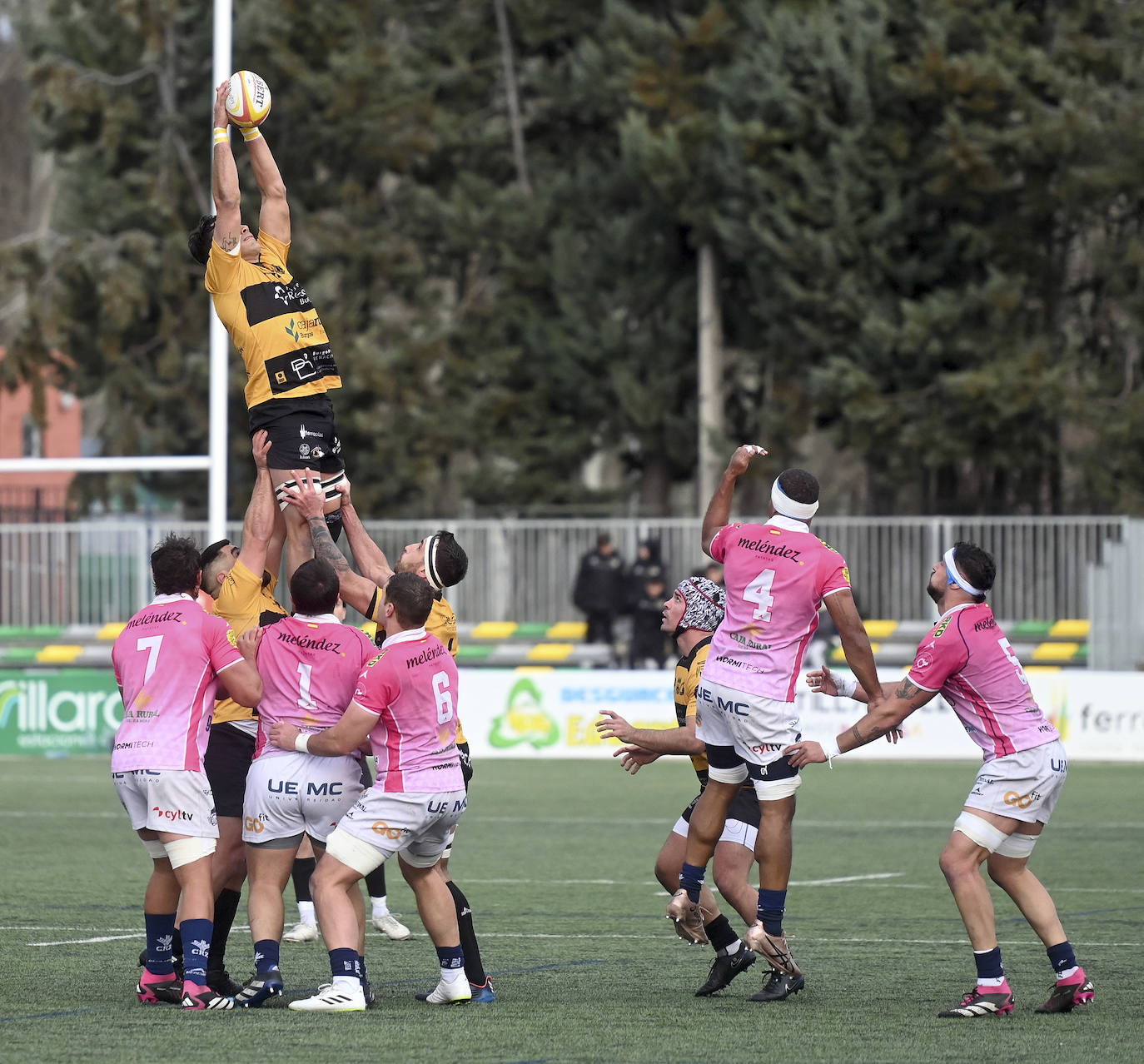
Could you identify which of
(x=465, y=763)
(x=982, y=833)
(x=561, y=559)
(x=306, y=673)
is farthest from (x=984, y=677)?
(x=561, y=559)

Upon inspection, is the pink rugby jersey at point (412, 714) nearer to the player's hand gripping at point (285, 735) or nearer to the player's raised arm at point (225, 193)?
the player's hand gripping at point (285, 735)

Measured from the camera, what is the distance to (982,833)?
828 cm

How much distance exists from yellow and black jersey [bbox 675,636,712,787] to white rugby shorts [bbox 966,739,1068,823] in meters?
1.65

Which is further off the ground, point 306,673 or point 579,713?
point 306,673

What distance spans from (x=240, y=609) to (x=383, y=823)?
1.68 meters

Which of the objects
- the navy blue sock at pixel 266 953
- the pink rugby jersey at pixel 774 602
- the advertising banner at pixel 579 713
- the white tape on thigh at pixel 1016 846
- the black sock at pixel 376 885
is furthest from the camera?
the advertising banner at pixel 579 713

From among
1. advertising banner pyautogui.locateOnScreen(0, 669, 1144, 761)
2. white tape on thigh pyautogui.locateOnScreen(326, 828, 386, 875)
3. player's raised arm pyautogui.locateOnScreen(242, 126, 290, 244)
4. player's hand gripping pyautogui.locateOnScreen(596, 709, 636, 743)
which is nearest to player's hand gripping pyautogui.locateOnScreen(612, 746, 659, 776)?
player's hand gripping pyautogui.locateOnScreen(596, 709, 636, 743)

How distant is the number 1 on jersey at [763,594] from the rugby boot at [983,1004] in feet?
5.89

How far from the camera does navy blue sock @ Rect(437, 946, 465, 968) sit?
8195 millimetres

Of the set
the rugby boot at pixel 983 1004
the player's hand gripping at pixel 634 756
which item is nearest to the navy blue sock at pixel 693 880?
the player's hand gripping at pixel 634 756

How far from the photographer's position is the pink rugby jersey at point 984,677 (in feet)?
27.6

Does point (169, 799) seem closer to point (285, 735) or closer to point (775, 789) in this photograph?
point (285, 735)

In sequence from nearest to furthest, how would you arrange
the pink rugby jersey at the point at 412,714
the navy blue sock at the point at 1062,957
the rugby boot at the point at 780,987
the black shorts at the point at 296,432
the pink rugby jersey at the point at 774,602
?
1. the pink rugby jersey at the point at 412,714
2. the navy blue sock at the point at 1062,957
3. the rugby boot at the point at 780,987
4. the pink rugby jersey at the point at 774,602
5. the black shorts at the point at 296,432

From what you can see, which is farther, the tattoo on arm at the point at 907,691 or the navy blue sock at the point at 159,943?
the tattoo on arm at the point at 907,691
